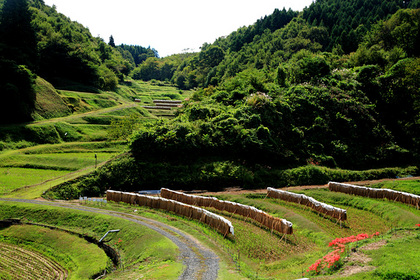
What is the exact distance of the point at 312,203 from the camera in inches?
1492

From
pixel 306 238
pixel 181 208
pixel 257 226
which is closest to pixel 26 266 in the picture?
pixel 181 208

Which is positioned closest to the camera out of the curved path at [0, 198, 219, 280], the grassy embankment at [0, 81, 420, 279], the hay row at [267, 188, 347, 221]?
the curved path at [0, 198, 219, 280]

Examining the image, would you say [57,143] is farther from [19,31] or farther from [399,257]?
[399,257]

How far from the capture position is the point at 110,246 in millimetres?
29781

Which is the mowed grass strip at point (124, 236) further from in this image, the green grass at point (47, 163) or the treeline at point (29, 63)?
the treeline at point (29, 63)

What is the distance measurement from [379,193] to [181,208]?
86.1 ft

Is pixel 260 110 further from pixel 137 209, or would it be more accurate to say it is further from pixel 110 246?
pixel 110 246

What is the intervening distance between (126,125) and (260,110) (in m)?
33.7

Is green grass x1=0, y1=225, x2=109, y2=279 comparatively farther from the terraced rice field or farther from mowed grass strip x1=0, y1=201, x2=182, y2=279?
mowed grass strip x1=0, y1=201, x2=182, y2=279

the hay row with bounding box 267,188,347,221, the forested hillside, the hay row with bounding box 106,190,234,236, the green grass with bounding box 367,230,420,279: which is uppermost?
the forested hillside

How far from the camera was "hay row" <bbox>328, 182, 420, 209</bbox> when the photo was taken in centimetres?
3816

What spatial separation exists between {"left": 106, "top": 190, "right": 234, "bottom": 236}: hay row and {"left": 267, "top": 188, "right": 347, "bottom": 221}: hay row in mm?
12338

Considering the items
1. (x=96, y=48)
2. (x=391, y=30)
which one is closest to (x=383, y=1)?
(x=391, y=30)

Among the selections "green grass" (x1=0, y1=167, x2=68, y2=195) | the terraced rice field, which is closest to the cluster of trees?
"green grass" (x1=0, y1=167, x2=68, y2=195)
